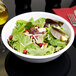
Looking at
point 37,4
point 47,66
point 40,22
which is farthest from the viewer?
point 37,4

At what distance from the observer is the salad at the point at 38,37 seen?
865 millimetres

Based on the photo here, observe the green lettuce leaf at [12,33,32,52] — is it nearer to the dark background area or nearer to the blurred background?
the dark background area

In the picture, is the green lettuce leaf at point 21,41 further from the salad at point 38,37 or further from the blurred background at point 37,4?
the blurred background at point 37,4

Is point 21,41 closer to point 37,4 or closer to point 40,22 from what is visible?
point 40,22

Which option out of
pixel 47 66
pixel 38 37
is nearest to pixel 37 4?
pixel 38 37

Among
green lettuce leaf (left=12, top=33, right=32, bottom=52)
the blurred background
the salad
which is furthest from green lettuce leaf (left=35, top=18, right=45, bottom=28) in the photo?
the blurred background

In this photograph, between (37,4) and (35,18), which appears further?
(37,4)

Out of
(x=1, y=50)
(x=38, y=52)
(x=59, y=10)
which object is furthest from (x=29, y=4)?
(x=38, y=52)

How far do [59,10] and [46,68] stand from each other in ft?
1.60

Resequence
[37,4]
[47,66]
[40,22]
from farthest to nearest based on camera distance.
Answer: [37,4]
[40,22]
[47,66]

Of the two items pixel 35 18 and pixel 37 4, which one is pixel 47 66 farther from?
pixel 37 4

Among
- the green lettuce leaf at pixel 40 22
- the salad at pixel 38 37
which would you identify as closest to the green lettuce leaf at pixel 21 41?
the salad at pixel 38 37

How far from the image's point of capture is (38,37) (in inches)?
36.3

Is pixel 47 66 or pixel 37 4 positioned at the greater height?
pixel 37 4
